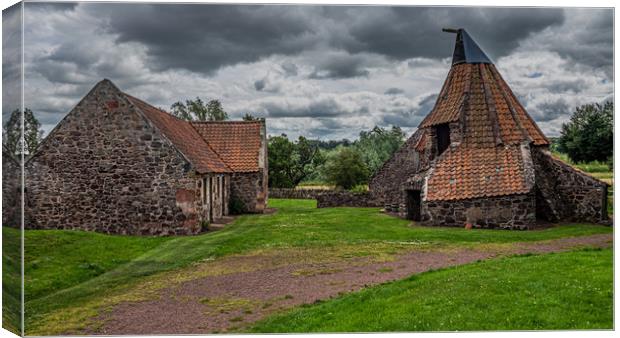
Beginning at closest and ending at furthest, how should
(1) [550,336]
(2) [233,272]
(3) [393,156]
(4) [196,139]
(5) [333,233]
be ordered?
1. (1) [550,336]
2. (2) [233,272]
3. (5) [333,233]
4. (4) [196,139]
5. (3) [393,156]

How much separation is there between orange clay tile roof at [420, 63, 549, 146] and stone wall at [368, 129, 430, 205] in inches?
273

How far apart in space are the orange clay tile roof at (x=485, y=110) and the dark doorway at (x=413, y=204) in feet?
9.41

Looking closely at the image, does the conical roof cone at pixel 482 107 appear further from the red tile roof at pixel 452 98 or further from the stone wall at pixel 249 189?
the stone wall at pixel 249 189

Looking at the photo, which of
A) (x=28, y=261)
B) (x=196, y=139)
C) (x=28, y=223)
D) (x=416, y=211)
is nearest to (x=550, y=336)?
(x=28, y=261)

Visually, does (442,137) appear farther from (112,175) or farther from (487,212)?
(112,175)

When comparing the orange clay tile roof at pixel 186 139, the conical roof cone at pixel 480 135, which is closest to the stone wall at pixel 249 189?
the orange clay tile roof at pixel 186 139

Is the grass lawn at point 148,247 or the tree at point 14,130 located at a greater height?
the tree at point 14,130

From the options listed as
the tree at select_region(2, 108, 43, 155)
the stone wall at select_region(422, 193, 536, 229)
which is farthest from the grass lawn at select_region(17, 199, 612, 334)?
the tree at select_region(2, 108, 43, 155)

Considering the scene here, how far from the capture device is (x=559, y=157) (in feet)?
66.3

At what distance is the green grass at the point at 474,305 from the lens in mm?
9602

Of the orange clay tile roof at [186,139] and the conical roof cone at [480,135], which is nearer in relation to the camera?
the conical roof cone at [480,135]

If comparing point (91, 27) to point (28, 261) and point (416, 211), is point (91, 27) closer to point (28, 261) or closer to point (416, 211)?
point (28, 261)

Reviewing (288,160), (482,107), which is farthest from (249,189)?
(482,107)

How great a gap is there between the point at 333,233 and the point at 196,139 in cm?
1340
